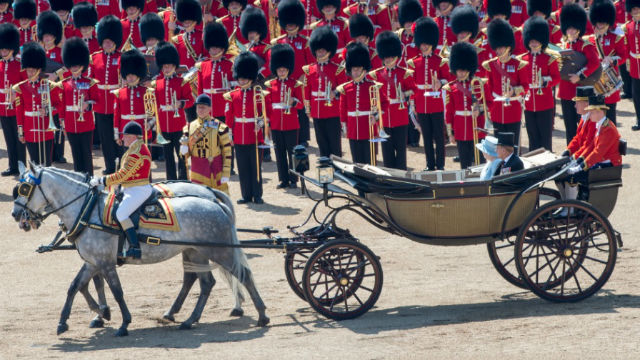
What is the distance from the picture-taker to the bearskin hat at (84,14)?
15.7 metres

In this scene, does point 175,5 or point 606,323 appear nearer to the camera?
point 606,323

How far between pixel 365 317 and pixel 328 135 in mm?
4985

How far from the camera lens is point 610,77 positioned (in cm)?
1410

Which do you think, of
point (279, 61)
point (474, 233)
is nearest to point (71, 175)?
point (474, 233)

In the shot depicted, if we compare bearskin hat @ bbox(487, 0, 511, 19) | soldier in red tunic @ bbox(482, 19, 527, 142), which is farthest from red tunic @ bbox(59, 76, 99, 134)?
bearskin hat @ bbox(487, 0, 511, 19)

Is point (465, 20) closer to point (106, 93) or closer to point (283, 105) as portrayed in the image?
point (283, 105)

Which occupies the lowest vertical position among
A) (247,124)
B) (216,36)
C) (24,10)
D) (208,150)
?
(208,150)

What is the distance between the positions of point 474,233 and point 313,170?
5.26 m

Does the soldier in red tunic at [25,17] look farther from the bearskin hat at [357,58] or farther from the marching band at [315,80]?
the bearskin hat at [357,58]

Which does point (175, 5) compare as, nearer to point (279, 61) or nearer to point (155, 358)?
point (279, 61)

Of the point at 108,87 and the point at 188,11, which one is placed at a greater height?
the point at 188,11

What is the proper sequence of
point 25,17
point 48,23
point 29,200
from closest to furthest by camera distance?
point 29,200 → point 48,23 → point 25,17

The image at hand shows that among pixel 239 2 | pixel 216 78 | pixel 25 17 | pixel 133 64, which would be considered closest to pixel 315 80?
pixel 216 78

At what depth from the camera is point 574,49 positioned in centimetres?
1430
